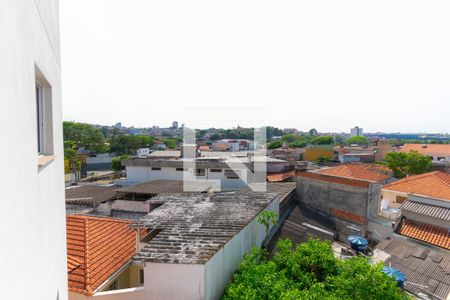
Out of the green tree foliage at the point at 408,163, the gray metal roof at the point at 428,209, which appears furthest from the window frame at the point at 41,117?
the green tree foliage at the point at 408,163

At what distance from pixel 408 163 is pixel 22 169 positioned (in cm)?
3567

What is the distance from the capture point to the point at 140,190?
48.8 ft

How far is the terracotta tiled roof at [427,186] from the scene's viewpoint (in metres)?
17.0

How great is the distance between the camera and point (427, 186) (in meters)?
18.2

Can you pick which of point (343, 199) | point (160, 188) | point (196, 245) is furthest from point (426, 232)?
point (160, 188)

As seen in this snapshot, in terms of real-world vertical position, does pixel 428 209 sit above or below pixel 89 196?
below

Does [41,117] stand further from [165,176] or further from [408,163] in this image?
[408,163]

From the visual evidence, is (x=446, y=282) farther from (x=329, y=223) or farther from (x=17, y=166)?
(x=17, y=166)

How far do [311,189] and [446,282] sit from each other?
7228 millimetres

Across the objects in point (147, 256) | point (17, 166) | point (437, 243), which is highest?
point (17, 166)

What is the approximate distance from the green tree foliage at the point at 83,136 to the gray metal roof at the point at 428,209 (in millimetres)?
43872

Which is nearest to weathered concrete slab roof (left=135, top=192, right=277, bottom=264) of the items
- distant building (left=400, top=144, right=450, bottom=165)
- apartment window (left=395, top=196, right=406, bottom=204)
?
apartment window (left=395, top=196, right=406, bottom=204)

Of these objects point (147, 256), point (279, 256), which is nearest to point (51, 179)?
point (147, 256)

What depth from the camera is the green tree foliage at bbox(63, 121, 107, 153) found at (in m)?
44.4
